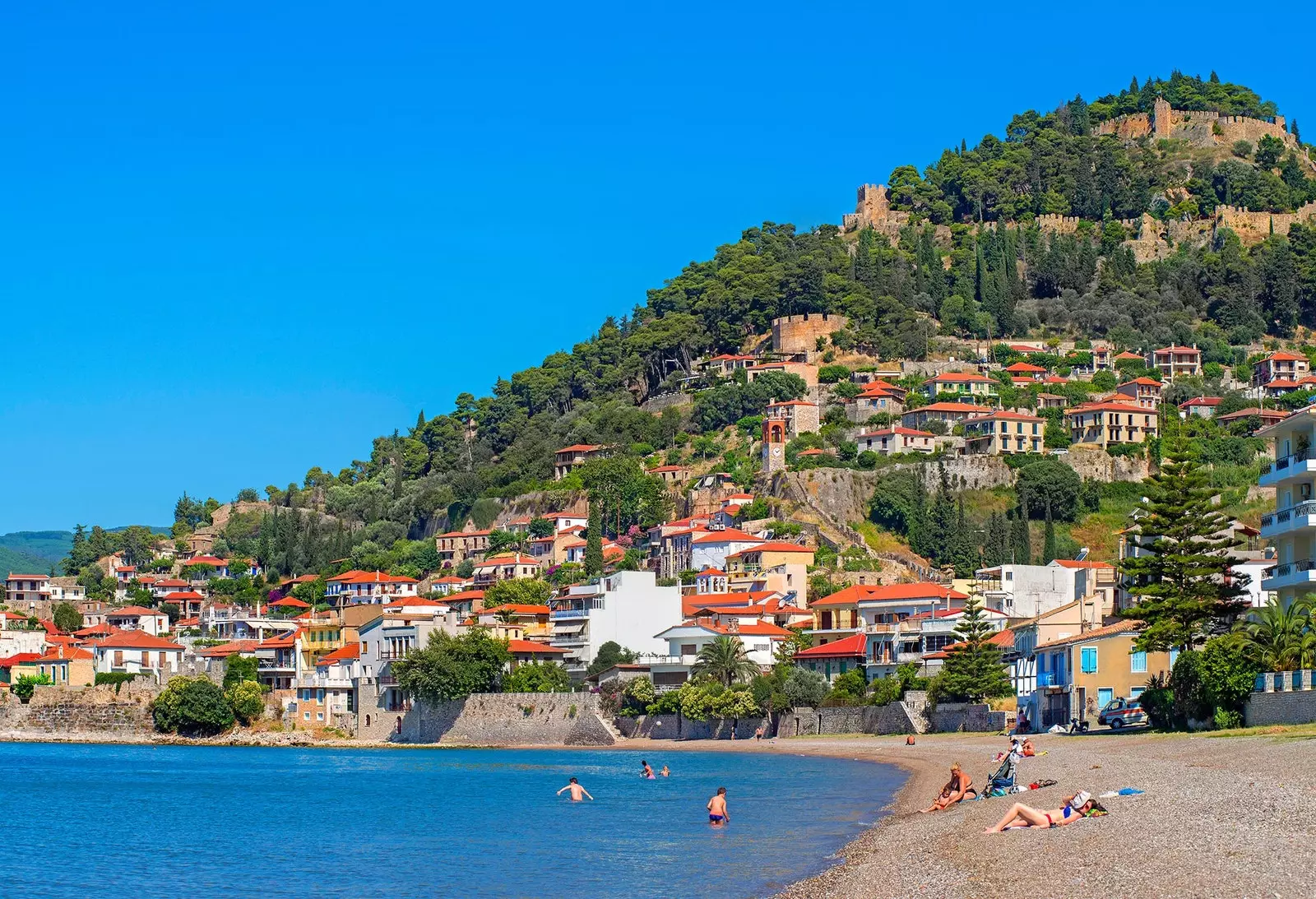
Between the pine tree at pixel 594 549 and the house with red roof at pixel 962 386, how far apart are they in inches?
1108

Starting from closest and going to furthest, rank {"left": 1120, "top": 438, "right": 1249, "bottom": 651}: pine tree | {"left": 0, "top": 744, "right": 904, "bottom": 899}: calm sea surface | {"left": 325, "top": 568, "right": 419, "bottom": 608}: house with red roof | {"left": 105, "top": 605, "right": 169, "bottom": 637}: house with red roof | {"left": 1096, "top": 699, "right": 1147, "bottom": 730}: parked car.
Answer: {"left": 0, "top": 744, "right": 904, "bottom": 899}: calm sea surface → {"left": 1120, "top": 438, "right": 1249, "bottom": 651}: pine tree → {"left": 1096, "top": 699, "right": 1147, "bottom": 730}: parked car → {"left": 325, "top": 568, "right": 419, "bottom": 608}: house with red roof → {"left": 105, "top": 605, "right": 169, "bottom": 637}: house with red roof

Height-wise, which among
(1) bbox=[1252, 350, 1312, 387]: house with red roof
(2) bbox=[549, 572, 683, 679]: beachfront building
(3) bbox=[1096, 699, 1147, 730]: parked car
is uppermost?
(1) bbox=[1252, 350, 1312, 387]: house with red roof

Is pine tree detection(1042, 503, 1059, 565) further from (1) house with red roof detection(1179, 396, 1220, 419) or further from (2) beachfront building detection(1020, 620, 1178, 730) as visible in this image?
(2) beachfront building detection(1020, 620, 1178, 730)

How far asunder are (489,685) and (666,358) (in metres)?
72.2

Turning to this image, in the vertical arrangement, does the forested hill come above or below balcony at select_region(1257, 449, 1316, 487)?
above

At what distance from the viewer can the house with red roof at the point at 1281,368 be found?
135 m

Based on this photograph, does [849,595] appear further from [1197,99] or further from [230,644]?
[1197,99]

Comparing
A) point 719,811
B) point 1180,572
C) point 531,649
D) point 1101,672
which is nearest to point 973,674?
point 1101,672

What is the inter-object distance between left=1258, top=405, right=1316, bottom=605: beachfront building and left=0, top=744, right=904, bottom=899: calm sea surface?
11795 millimetres

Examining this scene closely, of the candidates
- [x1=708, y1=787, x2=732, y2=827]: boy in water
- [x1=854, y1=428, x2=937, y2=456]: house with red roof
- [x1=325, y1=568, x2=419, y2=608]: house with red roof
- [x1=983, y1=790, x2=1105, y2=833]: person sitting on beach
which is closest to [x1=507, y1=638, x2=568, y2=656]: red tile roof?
[x1=325, y1=568, x2=419, y2=608]: house with red roof

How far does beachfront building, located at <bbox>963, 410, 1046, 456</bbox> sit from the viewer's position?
12125 centimetres

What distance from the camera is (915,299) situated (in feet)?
494

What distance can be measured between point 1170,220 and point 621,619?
299ft

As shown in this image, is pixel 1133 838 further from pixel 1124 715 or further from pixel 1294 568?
pixel 1124 715
